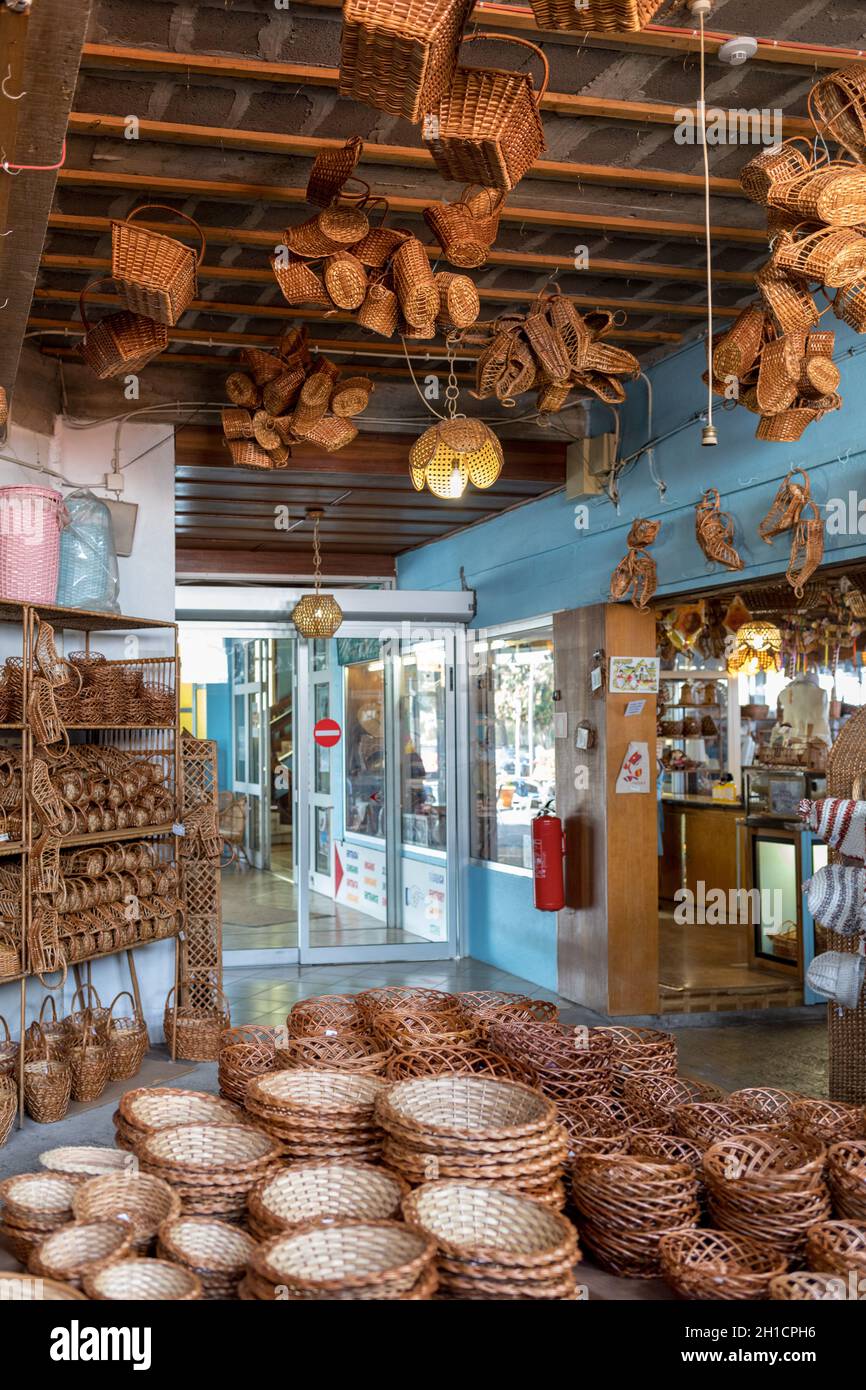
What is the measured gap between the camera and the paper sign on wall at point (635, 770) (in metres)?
6.72

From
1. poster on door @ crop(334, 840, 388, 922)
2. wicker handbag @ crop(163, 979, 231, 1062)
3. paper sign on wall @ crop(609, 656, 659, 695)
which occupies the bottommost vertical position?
wicker handbag @ crop(163, 979, 231, 1062)

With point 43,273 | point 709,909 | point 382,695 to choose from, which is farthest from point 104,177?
point 709,909

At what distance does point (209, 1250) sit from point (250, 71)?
10.7 ft

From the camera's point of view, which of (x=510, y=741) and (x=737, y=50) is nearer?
(x=737, y=50)

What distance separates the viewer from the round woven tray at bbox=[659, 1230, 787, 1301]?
1.87 meters

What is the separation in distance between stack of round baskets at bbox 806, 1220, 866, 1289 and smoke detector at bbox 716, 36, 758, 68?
3229 mm

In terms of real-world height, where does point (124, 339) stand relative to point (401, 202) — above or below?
below

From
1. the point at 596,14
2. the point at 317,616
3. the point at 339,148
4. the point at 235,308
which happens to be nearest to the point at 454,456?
the point at 339,148

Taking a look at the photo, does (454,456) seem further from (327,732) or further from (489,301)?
(327,732)

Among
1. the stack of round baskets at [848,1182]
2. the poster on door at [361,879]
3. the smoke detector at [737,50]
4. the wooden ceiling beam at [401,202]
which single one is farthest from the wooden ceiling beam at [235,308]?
the poster on door at [361,879]

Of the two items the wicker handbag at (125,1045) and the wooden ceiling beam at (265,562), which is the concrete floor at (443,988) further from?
the wooden ceiling beam at (265,562)

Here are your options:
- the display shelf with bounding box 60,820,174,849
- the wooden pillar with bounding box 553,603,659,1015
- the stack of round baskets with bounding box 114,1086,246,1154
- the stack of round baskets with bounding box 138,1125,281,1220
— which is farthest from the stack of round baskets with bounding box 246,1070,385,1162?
the wooden pillar with bounding box 553,603,659,1015

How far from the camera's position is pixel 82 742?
631 cm

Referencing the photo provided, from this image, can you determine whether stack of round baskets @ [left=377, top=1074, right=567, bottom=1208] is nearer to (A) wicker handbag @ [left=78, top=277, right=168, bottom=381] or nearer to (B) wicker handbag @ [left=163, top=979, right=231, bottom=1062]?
(A) wicker handbag @ [left=78, top=277, right=168, bottom=381]
